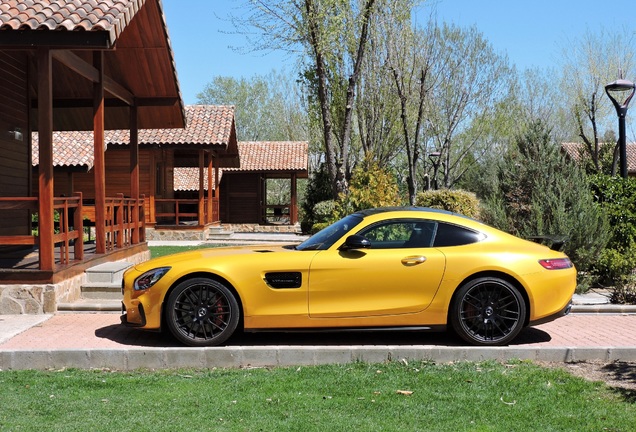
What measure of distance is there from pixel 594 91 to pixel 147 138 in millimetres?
22388

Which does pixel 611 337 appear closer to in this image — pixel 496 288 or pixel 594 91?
pixel 496 288

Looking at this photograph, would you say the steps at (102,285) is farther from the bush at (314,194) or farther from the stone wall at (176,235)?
the bush at (314,194)

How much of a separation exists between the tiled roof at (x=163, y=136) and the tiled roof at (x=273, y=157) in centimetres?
723

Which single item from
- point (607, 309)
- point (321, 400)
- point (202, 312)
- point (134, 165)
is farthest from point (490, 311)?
point (134, 165)

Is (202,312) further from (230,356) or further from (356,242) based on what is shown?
(356,242)

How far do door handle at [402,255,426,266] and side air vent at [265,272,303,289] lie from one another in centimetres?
110

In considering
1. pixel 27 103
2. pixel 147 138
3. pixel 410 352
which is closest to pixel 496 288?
pixel 410 352

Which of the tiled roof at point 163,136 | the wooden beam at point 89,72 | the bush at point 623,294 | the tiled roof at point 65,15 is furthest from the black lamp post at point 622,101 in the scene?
the tiled roof at point 163,136

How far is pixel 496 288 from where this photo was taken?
760 cm

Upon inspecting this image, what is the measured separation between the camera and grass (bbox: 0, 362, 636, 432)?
506 centimetres

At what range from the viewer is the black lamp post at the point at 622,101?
13086 mm

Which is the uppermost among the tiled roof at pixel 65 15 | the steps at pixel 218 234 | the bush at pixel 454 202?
the tiled roof at pixel 65 15

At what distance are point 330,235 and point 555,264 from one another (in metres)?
2.43

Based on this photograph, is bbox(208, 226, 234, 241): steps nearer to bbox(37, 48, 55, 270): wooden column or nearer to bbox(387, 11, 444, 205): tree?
bbox(387, 11, 444, 205): tree
